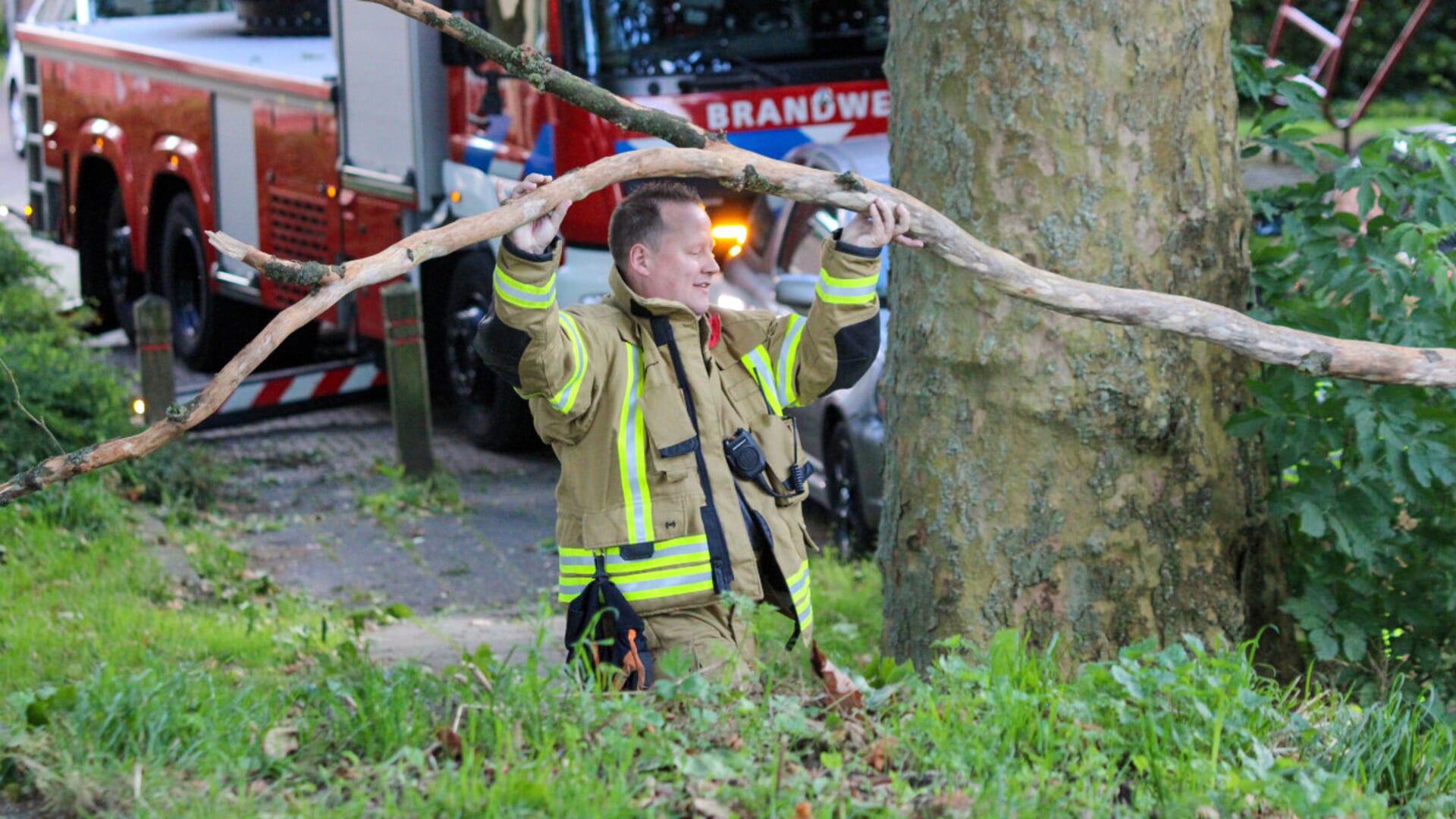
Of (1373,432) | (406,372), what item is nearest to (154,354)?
(406,372)

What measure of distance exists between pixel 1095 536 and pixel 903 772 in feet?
4.41

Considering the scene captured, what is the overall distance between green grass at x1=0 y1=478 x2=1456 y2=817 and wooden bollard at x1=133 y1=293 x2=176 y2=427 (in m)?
4.94

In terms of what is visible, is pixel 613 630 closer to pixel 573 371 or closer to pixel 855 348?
pixel 573 371

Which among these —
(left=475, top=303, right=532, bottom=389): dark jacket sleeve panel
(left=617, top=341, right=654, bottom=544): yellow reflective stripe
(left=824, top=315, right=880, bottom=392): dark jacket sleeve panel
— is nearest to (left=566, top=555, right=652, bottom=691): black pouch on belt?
(left=617, top=341, right=654, bottom=544): yellow reflective stripe

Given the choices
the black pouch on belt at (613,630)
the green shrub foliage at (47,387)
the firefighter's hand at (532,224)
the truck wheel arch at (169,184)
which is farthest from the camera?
the truck wheel arch at (169,184)

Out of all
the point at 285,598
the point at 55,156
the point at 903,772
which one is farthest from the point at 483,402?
the point at 903,772

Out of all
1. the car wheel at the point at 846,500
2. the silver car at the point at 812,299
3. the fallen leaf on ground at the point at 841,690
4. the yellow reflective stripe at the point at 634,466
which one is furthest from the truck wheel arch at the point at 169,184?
the fallen leaf on ground at the point at 841,690

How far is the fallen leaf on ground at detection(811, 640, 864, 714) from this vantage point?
3270 millimetres

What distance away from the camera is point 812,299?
6148 millimetres

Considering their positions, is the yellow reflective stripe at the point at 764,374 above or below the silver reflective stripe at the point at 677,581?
above

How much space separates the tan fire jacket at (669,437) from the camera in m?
3.49

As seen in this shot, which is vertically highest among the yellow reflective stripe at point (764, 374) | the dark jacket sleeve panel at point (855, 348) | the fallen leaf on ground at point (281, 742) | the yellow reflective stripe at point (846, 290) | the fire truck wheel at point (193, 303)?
the yellow reflective stripe at point (846, 290)

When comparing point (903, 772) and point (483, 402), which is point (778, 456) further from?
point (483, 402)

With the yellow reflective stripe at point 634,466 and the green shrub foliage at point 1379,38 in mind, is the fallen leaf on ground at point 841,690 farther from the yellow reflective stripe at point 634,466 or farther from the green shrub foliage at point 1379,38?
the green shrub foliage at point 1379,38
